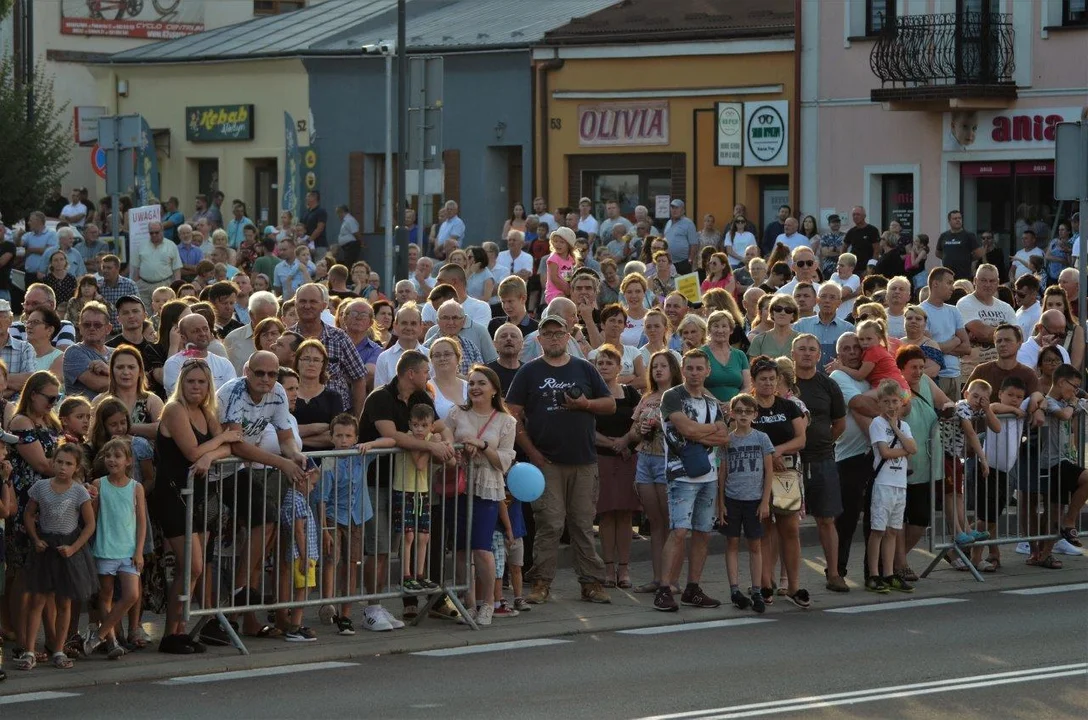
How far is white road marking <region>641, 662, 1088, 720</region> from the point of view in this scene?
9812 millimetres

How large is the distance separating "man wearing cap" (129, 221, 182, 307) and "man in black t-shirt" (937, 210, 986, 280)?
10.7 meters

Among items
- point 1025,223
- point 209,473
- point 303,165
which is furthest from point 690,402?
point 303,165

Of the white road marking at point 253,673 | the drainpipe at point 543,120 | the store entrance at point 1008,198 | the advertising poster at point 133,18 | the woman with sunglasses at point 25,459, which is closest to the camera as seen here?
the white road marking at point 253,673

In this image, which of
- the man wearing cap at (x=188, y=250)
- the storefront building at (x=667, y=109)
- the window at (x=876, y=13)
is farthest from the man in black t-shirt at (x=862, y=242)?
the man wearing cap at (x=188, y=250)

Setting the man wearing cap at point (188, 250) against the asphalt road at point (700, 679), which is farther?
the man wearing cap at point (188, 250)

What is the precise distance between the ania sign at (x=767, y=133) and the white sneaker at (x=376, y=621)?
77.0 ft

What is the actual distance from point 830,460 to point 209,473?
4353mm

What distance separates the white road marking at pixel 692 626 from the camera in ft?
40.7

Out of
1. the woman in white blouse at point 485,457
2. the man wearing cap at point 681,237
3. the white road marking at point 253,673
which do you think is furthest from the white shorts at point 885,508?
the man wearing cap at point 681,237

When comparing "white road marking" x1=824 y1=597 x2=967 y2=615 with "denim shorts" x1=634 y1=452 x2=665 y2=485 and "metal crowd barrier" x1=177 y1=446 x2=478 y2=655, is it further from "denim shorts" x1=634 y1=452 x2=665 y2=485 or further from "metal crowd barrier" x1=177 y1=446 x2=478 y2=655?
"metal crowd barrier" x1=177 y1=446 x2=478 y2=655

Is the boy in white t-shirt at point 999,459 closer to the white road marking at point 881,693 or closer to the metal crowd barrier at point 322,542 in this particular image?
the white road marking at point 881,693

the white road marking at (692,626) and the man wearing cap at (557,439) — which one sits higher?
the man wearing cap at (557,439)

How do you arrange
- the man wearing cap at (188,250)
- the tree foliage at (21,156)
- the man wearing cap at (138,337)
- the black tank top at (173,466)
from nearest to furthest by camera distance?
1. the black tank top at (173,466)
2. the man wearing cap at (138,337)
3. the man wearing cap at (188,250)
4. the tree foliage at (21,156)

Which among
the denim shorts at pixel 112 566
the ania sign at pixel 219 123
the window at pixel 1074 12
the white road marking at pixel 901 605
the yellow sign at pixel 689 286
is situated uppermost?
the window at pixel 1074 12
